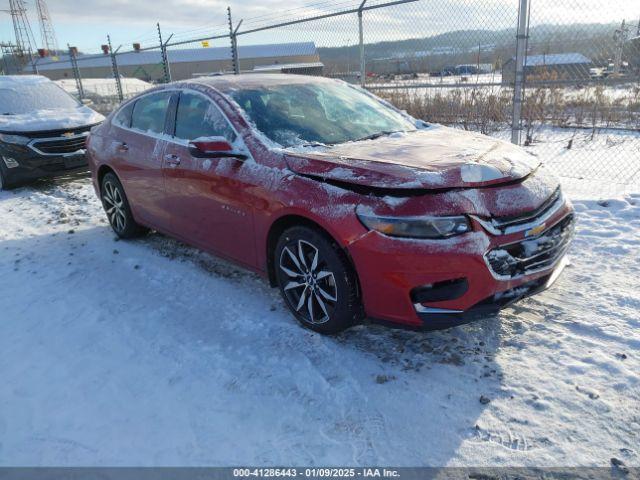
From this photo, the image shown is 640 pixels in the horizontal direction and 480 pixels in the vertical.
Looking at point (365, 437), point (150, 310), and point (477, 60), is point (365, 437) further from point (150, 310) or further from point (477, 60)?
point (477, 60)

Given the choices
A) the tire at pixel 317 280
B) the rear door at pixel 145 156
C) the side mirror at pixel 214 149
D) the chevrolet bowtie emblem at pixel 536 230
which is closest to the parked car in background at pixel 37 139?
the rear door at pixel 145 156

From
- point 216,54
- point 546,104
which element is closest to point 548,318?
point 546,104

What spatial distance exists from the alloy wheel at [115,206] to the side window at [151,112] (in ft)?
2.68

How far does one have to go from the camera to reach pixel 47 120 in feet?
25.3

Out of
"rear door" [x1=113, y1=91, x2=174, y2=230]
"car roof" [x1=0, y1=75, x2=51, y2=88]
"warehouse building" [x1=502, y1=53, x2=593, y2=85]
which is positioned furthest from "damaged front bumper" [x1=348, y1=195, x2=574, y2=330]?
"car roof" [x1=0, y1=75, x2=51, y2=88]

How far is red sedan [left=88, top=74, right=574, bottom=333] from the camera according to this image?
2.61m

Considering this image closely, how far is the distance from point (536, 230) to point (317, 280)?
1355 mm

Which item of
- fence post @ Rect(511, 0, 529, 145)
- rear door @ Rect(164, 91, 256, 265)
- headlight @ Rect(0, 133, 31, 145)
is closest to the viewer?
rear door @ Rect(164, 91, 256, 265)

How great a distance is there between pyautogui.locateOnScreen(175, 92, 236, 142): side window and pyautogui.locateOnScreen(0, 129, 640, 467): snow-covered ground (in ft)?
4.16

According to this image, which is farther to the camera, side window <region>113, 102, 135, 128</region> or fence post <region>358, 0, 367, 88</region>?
fence post <region>358, 0, 367, 88</region>

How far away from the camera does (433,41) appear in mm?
7523

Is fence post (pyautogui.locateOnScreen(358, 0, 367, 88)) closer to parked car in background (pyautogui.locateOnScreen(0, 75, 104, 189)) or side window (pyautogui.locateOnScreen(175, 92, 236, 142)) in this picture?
side window (pyautogui.locateOnScreen(175, 92, 236, 142))

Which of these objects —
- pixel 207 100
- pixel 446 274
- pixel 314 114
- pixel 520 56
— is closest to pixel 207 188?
pixel 207 100

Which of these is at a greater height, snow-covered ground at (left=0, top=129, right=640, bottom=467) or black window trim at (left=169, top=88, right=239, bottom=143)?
black window trim at (left=169, top=88, right=239, bottom=143)
